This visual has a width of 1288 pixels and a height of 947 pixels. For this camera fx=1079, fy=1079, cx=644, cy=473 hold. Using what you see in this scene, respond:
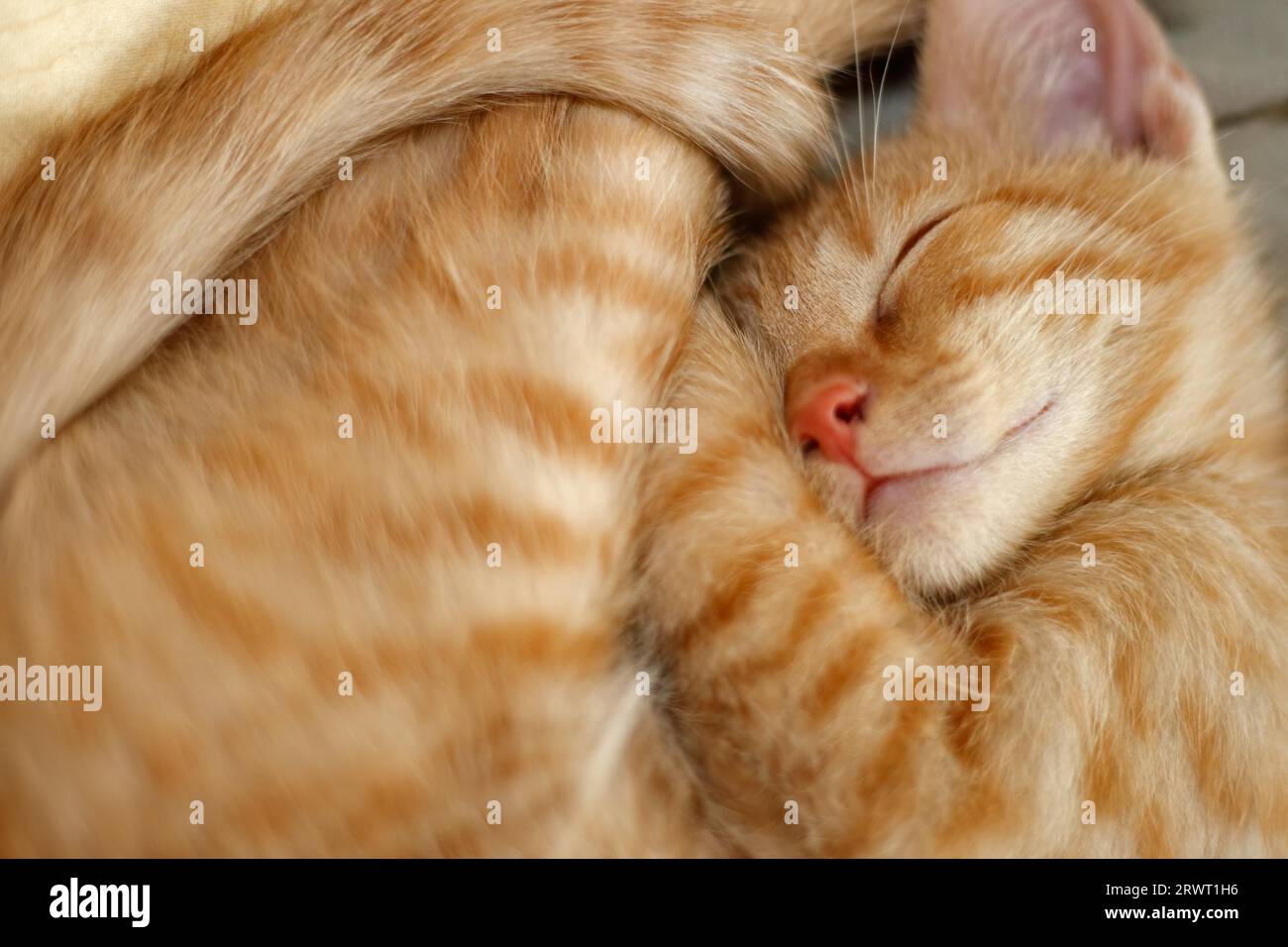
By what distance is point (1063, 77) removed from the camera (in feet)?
4.29

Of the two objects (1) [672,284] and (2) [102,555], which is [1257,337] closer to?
(1) [672,284]

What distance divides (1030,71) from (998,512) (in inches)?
23.7

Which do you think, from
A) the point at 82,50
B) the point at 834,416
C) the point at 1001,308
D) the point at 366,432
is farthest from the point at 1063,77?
the point at 82,50

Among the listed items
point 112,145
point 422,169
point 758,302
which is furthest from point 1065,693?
point 112,145

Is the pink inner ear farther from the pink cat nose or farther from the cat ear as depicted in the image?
the pink cat nose

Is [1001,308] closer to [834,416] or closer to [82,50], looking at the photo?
[834,416]

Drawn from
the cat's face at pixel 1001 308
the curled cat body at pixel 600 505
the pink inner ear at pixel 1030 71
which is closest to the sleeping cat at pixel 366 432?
the curled cat body at pixel 600 505

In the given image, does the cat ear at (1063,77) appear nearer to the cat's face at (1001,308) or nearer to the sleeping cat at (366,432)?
the cat's face at (1001,308)

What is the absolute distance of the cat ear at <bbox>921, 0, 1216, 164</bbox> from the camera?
1.22m

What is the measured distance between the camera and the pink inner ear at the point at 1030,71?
1.26 m

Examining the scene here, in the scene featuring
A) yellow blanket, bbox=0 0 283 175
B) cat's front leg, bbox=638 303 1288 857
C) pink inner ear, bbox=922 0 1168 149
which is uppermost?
pink inner ear, bbox=922 0 1168 149

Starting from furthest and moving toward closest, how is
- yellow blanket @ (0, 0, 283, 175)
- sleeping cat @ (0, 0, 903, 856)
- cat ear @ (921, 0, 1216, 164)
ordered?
cat ear @ (921, 0, 1216, 164) → yellow blanket @ (0, 0, 283, 175) → sleeping cat @ (0, 0, 903, 856)

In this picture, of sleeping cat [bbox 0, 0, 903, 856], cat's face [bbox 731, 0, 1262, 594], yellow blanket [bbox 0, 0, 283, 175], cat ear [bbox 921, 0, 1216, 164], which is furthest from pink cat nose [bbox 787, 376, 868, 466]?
yellow blanket [bbox 0, 0, 283, 175]

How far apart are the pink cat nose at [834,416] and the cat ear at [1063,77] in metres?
0.47
